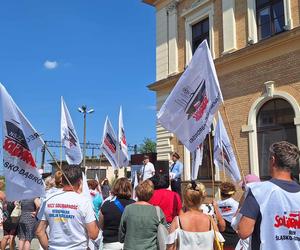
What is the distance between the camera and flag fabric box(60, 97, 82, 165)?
1078 centimetres

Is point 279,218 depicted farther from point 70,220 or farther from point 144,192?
point 70,220

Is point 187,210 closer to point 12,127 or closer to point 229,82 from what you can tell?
point 12,127

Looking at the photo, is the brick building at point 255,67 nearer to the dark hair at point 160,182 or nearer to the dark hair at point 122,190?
the dark hair at point 160,182

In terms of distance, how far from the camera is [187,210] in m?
4.22

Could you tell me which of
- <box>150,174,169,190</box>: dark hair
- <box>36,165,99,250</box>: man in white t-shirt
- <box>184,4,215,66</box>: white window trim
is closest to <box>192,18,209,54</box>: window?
<box>184,4,215,66</box>: white window trim

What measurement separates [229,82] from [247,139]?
2.43 m

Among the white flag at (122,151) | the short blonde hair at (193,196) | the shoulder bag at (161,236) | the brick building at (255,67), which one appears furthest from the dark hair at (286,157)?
the white flag at (122,151)

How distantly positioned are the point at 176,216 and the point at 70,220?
1.14 meters

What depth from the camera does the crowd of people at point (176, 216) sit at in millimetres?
2945

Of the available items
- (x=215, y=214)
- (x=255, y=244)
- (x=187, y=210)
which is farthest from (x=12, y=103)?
(x=255, y=244)

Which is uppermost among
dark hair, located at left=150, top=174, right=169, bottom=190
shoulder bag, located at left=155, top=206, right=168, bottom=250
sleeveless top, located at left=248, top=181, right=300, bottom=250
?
dark hair, located at left=150, top=174, right=169, bottom=190

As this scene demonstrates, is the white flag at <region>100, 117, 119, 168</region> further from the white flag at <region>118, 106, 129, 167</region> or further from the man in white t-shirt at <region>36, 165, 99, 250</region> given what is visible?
the man in white t-shirt at <region>36, 165, 99, 250</region>

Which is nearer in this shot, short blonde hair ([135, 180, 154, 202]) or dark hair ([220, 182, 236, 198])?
short blonde hair ([135, 180, 154, 202])

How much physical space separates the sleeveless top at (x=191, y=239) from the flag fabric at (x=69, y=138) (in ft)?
22.6
